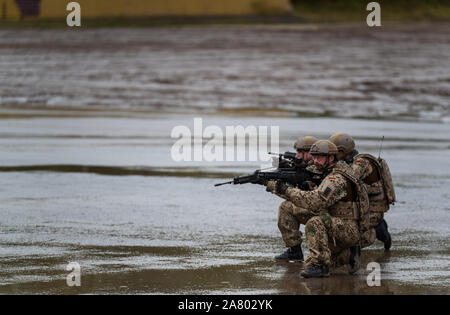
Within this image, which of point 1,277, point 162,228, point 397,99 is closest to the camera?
point 1,277

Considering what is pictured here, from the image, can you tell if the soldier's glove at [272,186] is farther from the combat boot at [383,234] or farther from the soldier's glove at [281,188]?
the combat boot at [383,234]

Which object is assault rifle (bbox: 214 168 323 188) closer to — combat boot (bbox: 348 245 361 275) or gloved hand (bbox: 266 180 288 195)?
gloved hand (bbox: 266 180 288 195)

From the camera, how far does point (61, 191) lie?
44.0ft

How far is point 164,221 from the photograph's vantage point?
1147cm

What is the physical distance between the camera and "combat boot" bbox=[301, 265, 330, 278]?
8562mm

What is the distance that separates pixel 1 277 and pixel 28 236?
198 cm

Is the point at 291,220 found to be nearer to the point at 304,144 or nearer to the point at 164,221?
the point at 304,144

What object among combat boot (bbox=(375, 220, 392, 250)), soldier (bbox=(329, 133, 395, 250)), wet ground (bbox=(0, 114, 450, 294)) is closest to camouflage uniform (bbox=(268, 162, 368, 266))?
wet ground (bbox=(0, 114, 450, 294))

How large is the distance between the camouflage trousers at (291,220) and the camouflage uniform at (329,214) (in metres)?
0.57

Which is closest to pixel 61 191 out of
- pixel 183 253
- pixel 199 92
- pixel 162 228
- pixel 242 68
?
pixel 162 228

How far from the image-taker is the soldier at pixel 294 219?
9383 mm

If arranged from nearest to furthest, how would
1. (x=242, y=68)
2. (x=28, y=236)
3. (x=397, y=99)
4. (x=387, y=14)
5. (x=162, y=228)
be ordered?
(x=28, y=236) < (x=162, y=228) < (x=397, y=99) < (x=242, y=68) < (x=387, y=14)

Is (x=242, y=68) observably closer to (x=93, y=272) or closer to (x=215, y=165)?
(x=215, y=165)

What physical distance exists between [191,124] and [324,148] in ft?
43.2
